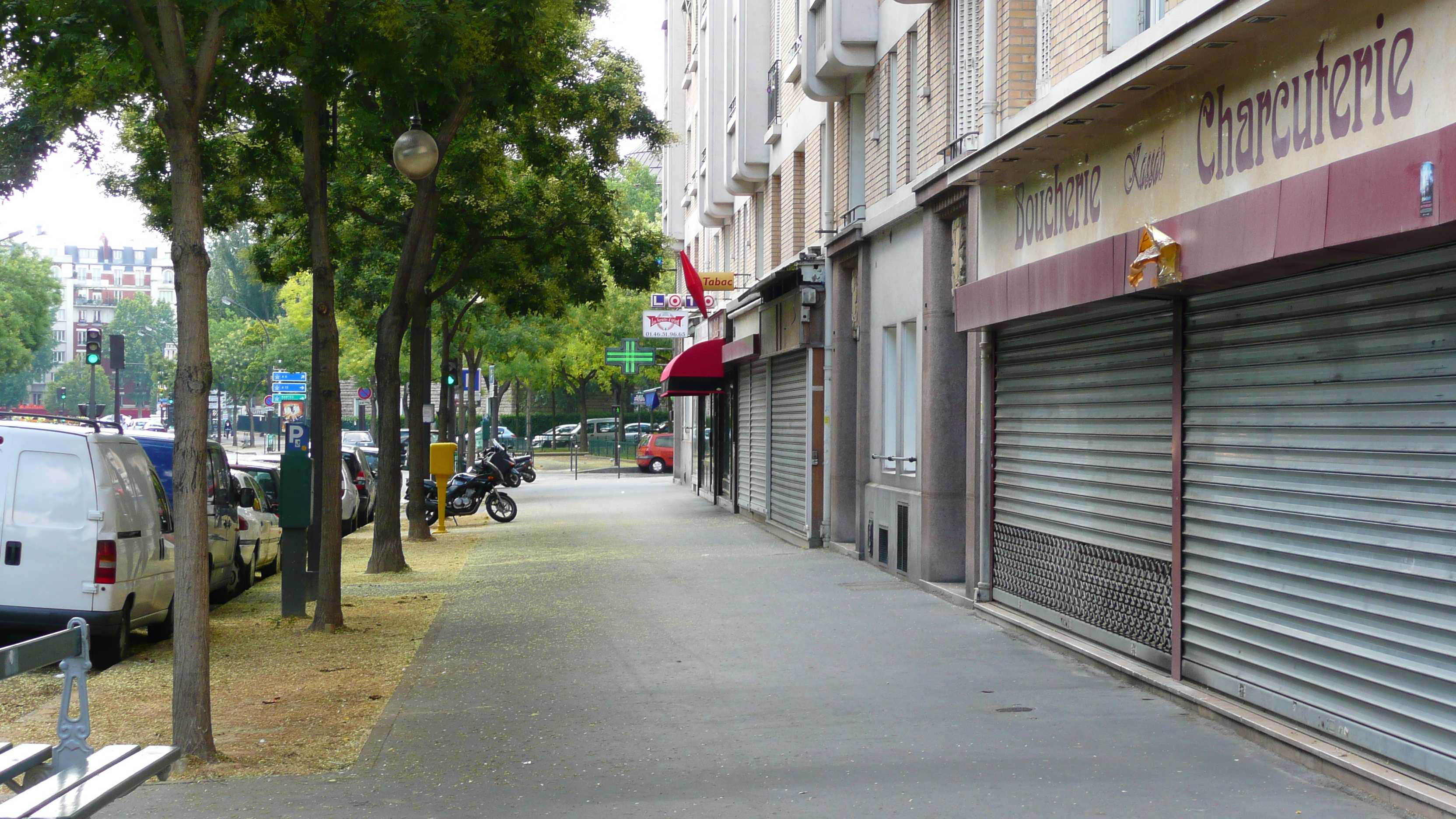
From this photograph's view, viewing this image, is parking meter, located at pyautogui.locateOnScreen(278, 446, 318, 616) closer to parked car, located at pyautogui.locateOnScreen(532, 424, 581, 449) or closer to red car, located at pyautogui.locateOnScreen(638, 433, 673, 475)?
red car, located at pyautogui.locateOnScreen(638, 433, 673, 475)

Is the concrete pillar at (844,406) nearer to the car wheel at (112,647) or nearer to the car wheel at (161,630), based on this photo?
the car wheel at (161,630)

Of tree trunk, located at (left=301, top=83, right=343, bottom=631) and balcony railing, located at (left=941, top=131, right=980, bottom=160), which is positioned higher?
balcony railing, located at (left=941, top=131, right=980, bottom=160)

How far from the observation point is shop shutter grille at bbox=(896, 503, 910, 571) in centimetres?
1505

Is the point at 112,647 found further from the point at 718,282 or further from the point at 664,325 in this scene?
the point at 664,325

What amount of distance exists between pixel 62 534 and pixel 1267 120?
829cm

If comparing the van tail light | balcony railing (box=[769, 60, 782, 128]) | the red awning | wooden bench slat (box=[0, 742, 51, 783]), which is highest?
balcony railing (box=[769, 60, 782, 128])


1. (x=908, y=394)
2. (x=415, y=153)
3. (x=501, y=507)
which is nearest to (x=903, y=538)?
(x=908, y=394)

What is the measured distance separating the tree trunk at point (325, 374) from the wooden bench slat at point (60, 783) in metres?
6.44

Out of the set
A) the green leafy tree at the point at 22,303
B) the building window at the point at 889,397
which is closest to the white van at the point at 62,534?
the building window at the point at 889,397

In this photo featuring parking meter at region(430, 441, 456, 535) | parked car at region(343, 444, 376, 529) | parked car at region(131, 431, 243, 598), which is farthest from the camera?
parked car at region(343, 444, 376, 529)

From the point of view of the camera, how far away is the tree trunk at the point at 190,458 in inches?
282

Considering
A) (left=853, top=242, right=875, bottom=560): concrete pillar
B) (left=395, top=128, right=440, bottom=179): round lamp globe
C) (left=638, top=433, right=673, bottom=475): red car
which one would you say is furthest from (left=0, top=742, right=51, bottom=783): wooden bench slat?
(left=638, top=433, right=673, bottom=475): red car

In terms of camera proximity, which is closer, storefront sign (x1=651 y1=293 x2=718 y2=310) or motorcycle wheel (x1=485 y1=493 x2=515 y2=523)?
motorcycle wheel (x1=485 y1=493 x2=515 y2=523)

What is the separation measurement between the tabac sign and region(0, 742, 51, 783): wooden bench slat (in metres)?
5.44
